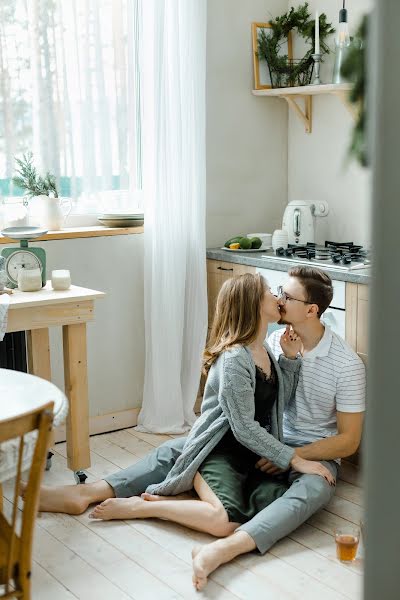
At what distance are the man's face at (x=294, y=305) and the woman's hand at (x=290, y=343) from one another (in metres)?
0.06

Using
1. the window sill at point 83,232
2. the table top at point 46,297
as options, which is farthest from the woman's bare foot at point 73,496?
the window sill at point 83,232

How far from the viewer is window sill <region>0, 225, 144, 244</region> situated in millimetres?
3652

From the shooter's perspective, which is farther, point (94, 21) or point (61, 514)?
point (94, 21)

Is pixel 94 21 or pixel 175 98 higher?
pixel 94 21

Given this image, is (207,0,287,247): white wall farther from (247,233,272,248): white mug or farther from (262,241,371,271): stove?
(262,241,371,271): stove

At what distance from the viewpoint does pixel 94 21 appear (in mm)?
3770

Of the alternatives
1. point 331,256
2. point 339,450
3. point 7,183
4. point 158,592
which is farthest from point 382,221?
point 7,183

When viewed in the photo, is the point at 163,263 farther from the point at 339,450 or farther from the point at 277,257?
the point at 339,450

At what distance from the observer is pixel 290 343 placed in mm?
3205

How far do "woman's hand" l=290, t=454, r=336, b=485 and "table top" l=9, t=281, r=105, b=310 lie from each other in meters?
0.96

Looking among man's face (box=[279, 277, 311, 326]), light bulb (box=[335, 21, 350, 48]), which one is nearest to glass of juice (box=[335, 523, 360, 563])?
man's face (box=[279, 277, 311, 326])

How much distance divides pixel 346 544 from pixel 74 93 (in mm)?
2298

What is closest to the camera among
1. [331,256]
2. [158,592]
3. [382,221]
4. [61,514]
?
[382,221]

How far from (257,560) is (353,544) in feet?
1.01
